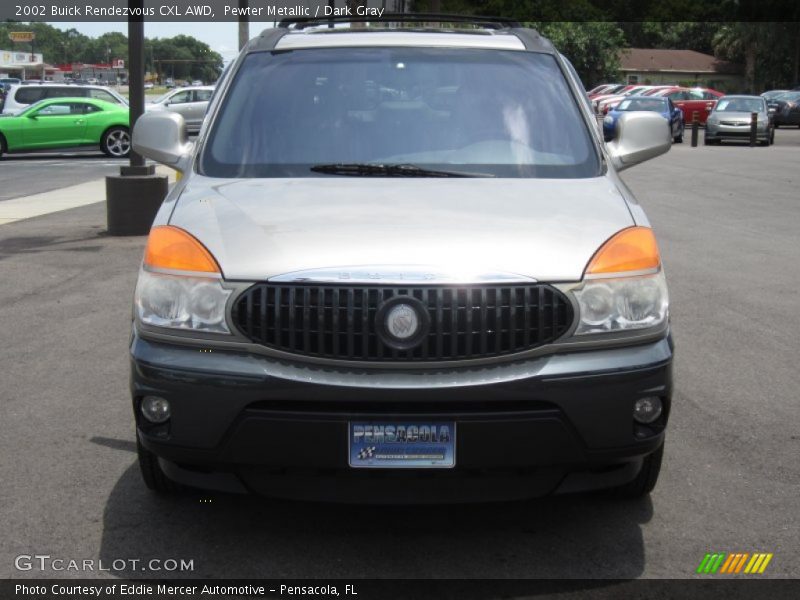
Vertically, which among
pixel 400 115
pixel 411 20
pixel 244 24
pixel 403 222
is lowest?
pixel 403 222

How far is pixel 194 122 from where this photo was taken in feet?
116

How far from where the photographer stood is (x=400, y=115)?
16.6 feet

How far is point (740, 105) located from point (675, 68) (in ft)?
231

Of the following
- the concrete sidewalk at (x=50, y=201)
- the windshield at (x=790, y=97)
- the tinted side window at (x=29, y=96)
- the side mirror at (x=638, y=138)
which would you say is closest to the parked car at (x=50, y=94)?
the tinted side window at (x=29, y=96)

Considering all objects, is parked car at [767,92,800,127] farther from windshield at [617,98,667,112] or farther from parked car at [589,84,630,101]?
windshield at [617,98,667,112]

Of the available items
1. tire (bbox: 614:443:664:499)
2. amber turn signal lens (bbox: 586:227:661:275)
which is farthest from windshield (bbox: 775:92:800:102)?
amber turn signal lens (bbox: 586:227:661:275)

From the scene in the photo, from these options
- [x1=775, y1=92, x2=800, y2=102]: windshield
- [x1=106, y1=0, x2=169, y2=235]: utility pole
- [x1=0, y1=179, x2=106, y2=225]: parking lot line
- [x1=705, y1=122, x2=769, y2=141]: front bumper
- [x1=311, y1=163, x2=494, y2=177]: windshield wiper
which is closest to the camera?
[x1=311, y1=163, x2=494, y2=177]: windshield wiper

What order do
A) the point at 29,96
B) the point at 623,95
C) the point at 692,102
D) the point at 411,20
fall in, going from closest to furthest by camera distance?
the point at 411,20 → the point at 29,96 → the point at 692,102 → the point at 623,95

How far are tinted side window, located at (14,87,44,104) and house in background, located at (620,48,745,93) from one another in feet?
244

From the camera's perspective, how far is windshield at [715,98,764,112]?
116 ft

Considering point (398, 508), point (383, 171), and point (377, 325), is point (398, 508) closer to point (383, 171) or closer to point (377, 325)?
point (377, 325)

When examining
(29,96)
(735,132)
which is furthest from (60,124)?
(735,132)

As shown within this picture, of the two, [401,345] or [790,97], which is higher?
[401,345]

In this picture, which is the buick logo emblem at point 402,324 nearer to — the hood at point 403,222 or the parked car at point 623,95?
the hood at point 403,222
